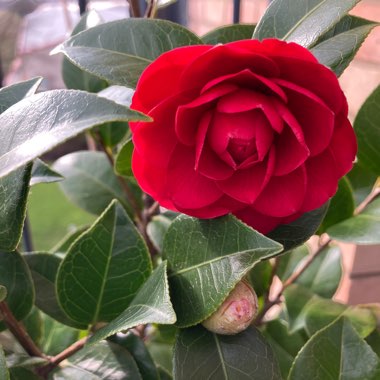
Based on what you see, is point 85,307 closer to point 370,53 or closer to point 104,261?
point 104,261

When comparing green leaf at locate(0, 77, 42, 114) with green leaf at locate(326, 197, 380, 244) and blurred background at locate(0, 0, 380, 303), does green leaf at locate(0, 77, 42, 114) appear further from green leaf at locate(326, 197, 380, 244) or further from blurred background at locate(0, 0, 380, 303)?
green leaf at locate(326, 197, 380, 244)

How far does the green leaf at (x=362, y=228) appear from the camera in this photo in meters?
0.63

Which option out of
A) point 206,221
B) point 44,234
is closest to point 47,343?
point 206,221

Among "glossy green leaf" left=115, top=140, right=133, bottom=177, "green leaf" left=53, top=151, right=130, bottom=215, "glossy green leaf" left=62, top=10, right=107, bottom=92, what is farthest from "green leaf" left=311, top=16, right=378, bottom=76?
"green leaf" left=53, top=151, right=130, bottom=215

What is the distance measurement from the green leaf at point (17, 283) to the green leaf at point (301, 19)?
0.35 m

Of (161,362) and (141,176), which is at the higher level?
(141,176)

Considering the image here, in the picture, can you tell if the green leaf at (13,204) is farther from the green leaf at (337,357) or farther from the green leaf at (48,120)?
the green leaf at (337,357)

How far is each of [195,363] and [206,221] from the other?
0.45ft

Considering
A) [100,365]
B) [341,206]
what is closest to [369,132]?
[341,206]

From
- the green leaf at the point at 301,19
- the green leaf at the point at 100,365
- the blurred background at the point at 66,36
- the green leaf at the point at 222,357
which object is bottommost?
the blurred background at the point at 66,36

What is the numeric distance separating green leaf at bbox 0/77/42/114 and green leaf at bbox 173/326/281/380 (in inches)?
10.7

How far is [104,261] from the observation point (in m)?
0.58

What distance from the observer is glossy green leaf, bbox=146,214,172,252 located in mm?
795

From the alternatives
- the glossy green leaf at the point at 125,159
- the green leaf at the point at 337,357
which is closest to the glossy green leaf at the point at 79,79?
the glossy green leaf at the point at 125,159
